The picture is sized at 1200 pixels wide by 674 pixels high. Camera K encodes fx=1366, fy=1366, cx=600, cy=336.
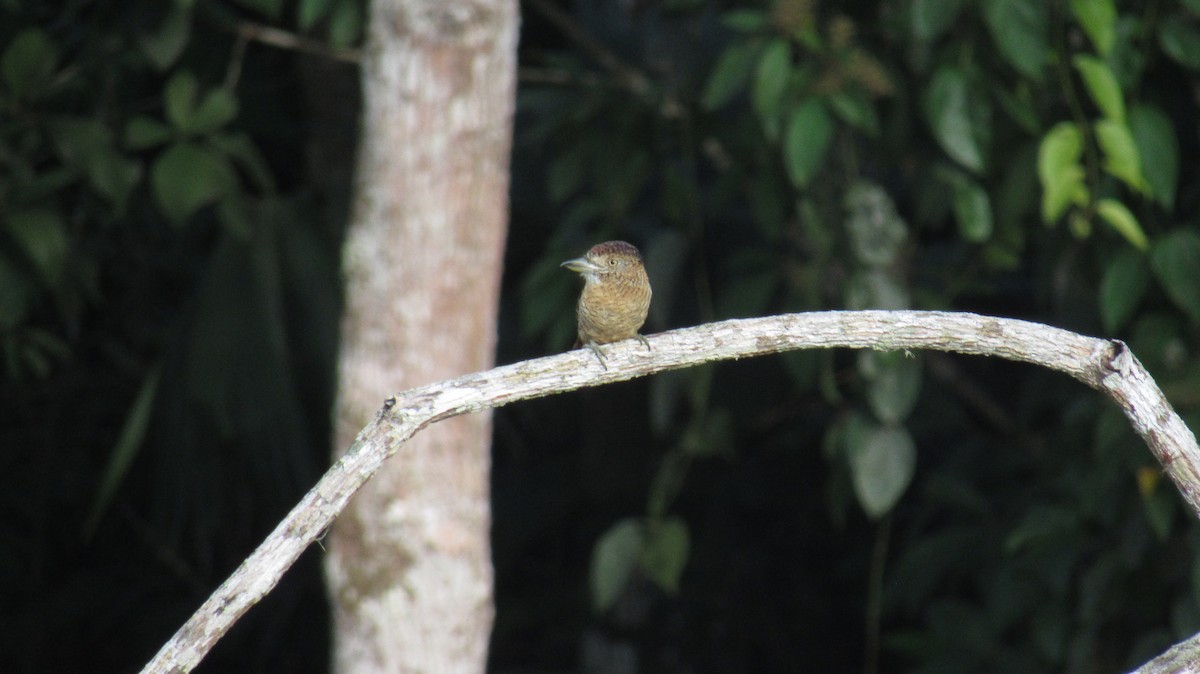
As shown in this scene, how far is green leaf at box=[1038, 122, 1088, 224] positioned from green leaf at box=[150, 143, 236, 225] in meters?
1.75

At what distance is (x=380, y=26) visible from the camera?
2920 millimetres

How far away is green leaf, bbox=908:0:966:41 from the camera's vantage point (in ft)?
8.64

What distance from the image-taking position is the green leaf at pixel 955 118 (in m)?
2.74

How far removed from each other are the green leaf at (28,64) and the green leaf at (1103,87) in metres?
2.23

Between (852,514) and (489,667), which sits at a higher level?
(852,514)

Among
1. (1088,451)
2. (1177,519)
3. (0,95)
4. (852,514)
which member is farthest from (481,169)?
(852,514)

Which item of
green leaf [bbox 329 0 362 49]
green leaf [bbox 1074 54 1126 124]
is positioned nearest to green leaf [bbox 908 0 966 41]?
green leaf [bbox 1074 54 1126 124]

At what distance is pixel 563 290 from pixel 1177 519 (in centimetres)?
154

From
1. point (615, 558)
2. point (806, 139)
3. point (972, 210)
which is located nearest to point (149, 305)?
point (615, 558)

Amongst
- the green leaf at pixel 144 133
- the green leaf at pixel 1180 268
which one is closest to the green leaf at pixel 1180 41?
the green leaf at pixel 1180 268

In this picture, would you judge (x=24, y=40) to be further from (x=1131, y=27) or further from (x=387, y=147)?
(x=1131, y=27)

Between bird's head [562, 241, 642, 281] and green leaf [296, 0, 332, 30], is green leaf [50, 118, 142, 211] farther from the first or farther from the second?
bird's head [562, 241, 642, 281]

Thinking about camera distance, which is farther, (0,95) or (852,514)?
(852,514)

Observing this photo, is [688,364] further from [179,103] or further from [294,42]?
[294,42]
